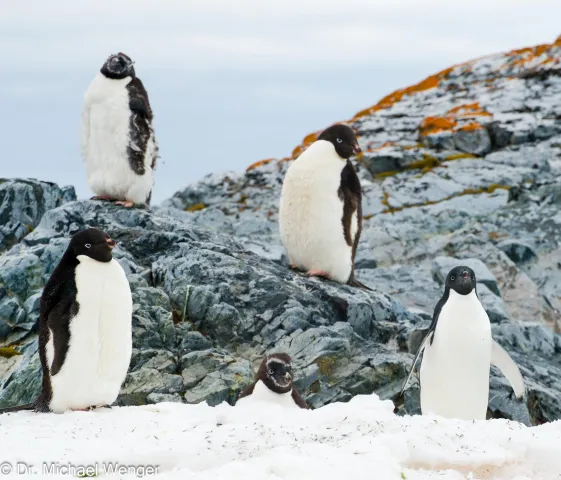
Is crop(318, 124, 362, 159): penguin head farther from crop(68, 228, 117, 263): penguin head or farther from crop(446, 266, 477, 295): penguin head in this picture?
crop(68, 228, 117, 263): penguin head

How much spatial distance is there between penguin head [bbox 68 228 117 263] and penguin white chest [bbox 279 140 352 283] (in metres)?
4.31

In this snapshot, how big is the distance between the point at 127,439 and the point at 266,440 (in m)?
0.90

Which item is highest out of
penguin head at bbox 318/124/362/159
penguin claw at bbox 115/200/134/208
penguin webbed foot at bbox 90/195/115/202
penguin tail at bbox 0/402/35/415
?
penguin head at bbox 318/124/362/159

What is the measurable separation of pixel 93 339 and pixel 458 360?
348cm

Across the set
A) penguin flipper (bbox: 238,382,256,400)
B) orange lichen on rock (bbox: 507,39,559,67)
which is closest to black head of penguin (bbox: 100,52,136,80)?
penguin flipper (bbox: 238,382,256,400)

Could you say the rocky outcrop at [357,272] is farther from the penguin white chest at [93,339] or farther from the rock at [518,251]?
the penguin white chest at [93,339]

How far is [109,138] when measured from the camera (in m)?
11.5

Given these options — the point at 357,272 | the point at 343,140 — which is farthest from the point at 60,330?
the point at 357,272

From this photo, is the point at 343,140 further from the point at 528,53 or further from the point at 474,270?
the point at 528,53

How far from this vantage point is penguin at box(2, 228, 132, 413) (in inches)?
283

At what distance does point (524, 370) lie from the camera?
11836 mm

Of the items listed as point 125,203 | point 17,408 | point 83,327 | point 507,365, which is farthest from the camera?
point 125,203

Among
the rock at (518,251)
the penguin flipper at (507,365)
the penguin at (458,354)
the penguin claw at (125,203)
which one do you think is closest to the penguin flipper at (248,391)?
the penguin at (458,354)

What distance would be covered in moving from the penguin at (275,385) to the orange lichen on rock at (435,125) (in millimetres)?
19148
